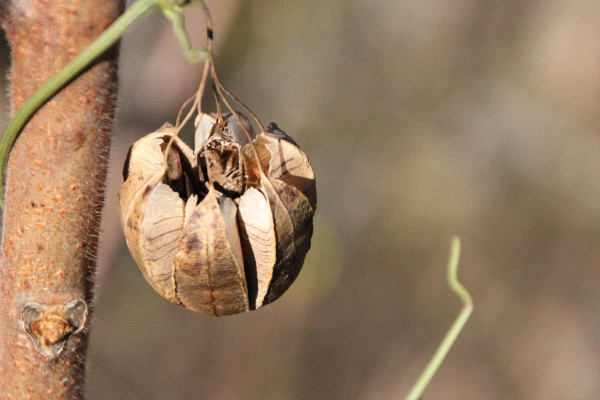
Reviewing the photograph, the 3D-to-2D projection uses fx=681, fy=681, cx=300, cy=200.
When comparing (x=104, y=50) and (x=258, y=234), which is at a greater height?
(x=104, y=50)

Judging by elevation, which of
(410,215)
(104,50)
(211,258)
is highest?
(104,50)

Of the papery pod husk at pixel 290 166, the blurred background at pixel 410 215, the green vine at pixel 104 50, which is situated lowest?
the blurred background at pixel 410 215

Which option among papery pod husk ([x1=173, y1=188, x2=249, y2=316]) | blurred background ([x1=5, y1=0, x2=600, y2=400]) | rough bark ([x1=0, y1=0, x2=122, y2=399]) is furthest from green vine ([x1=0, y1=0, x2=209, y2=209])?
blurred background ([x1=5, y1=0, x2=600, y2=400])

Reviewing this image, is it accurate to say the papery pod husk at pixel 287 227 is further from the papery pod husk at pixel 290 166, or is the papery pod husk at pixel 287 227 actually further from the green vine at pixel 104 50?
the green vine at pixel 104 50

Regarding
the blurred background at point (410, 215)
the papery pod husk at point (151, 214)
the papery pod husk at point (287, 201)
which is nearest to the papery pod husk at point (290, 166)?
the papery pod husk at point (287, 201)

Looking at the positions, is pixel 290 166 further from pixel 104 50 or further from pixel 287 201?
pixel 104 50

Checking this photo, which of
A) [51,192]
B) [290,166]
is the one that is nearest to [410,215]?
[290,166]

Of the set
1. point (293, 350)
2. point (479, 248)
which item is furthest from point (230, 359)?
point (479, 248)
